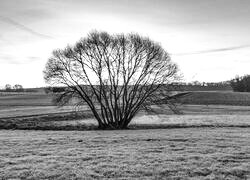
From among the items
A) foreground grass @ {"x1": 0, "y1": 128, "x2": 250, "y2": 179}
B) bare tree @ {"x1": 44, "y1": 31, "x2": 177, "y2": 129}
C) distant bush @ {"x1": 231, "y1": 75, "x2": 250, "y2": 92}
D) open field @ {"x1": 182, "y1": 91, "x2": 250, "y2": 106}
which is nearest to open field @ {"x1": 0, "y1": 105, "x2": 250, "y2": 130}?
bare tree @ {"x1": 44, "y1": 31, "x2": 177, "y2": 129}

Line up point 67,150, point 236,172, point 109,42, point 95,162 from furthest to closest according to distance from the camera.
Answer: point 109,42 < point 67,150 < point 95,162 < point 236,172

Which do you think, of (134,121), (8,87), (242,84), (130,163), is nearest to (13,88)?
(8,87)

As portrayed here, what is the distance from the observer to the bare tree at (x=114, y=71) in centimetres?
2712

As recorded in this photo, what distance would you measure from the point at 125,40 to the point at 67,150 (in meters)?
17.9

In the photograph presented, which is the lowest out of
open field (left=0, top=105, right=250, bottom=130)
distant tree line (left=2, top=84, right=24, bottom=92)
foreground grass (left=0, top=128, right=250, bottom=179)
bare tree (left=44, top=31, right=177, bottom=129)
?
open field (left=0, top=105, right=250, bottom=130)

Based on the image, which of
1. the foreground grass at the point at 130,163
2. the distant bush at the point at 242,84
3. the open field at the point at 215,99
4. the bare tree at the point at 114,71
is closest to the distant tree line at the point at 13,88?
the open field at the point at 215,99

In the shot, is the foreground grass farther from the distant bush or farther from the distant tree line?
the distant tree line

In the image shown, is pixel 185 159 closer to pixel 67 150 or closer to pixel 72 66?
pixel 67 150

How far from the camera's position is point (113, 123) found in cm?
2788

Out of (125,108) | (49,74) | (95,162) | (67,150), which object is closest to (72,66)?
(49,74)

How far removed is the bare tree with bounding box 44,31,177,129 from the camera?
27.1m

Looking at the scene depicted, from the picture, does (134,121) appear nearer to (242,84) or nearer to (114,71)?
(114,71)

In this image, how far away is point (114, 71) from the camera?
2750cm

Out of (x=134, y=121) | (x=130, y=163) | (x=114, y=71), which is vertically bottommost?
(x=134, y=121)
